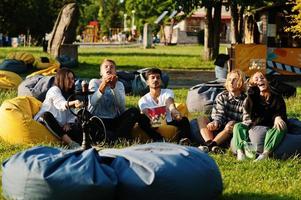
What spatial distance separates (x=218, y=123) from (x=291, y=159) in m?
1.37

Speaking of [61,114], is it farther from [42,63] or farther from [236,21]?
[236,21]

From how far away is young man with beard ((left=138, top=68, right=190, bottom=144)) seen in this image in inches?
369

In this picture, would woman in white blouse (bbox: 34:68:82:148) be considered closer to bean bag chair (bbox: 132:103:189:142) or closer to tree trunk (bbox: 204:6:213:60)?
bean bag chair (bbox: 132:103:189:142)

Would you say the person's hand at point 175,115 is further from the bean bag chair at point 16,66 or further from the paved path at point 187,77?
the bean bag chair at point 16,66

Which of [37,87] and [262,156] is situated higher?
[37,87]

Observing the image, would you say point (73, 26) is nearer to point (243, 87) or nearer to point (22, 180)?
point (243, 87)

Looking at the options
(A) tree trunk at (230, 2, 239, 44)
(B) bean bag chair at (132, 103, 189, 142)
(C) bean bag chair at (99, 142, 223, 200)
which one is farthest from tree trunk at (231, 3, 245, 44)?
(C) bean bag chair at (99, 142, 223, 200)

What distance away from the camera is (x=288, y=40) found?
78.5 feet

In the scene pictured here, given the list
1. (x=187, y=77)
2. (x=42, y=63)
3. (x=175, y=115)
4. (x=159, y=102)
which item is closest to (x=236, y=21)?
(x=187, y=77)

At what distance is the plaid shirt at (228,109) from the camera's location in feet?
30.4

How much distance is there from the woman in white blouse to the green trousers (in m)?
2.10

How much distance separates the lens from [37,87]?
12.3 m

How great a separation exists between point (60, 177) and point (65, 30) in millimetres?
23399

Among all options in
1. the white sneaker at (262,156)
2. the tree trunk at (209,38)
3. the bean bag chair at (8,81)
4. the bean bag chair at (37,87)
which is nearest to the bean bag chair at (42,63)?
the bean bag chair at (8,81)
